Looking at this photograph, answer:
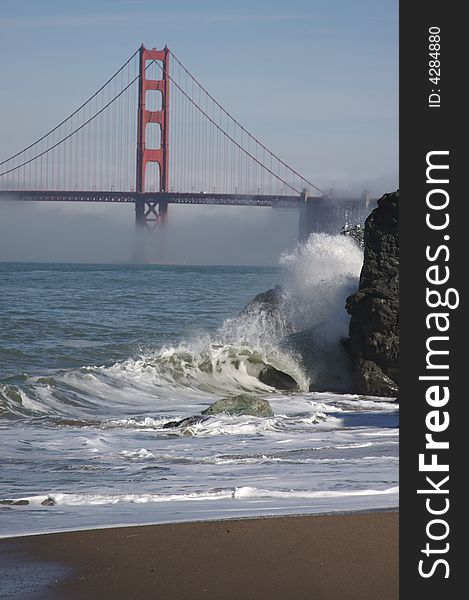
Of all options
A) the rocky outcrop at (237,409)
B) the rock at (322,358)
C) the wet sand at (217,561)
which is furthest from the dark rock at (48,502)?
the rock at (322,358)

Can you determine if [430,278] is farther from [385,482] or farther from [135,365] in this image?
[135,365]

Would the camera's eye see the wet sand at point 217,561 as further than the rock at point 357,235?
No

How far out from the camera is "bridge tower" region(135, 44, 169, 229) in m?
37.5

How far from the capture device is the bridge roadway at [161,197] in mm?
33656

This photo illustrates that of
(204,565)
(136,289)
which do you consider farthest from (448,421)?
(136,289)

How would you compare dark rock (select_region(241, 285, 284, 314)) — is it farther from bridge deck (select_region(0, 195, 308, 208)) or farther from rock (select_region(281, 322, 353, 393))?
bridge deck (select_region(0, 195, 308, 208))

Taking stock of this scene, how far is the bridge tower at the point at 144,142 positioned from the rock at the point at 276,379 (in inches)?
1109

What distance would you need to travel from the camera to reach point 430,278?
4.91 ft

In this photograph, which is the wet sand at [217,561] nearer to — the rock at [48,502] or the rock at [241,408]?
the rock at [48,502]

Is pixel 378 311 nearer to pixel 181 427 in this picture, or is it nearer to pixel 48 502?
pixel 181 427

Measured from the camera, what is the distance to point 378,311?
8.06 metres

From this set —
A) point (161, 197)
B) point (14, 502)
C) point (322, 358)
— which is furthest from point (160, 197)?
point (14, 502)

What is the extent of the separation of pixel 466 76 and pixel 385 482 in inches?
102

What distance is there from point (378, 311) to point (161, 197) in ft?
97.2
